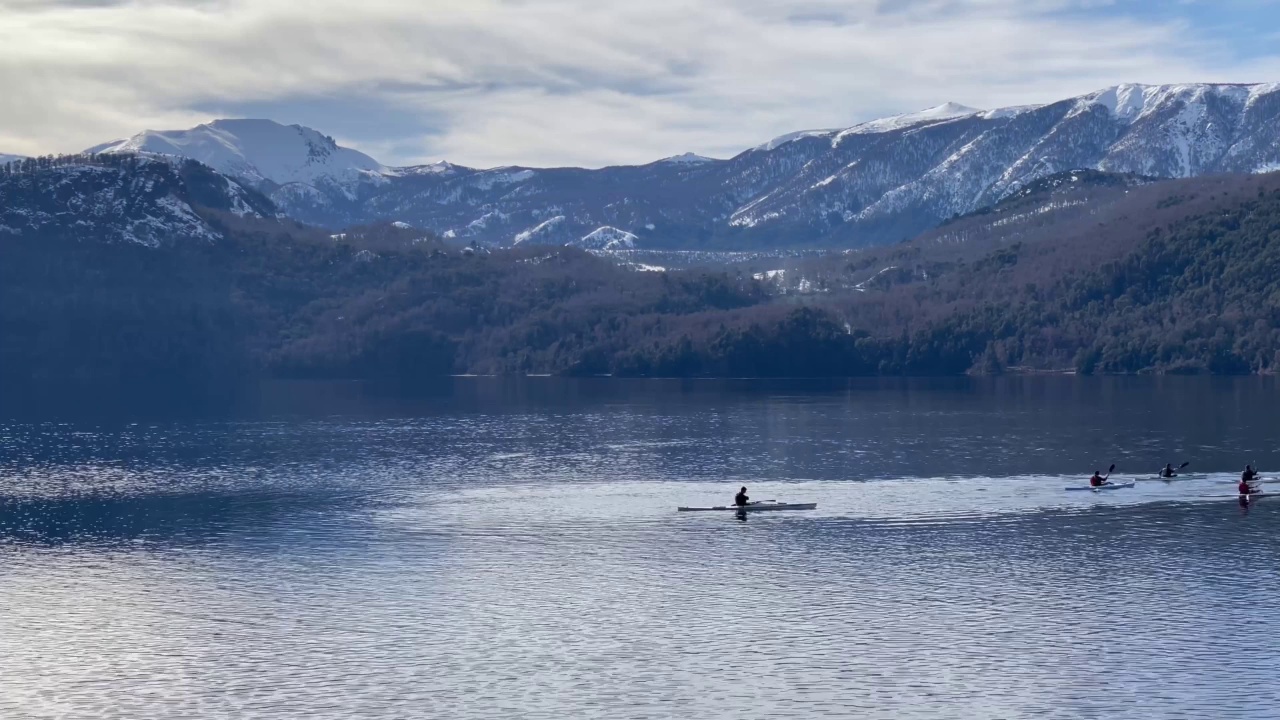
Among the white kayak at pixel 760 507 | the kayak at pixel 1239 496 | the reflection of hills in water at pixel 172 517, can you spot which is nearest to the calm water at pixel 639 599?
the reflection of hills in water at pixel 172 517

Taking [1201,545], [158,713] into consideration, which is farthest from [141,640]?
[1201,545]

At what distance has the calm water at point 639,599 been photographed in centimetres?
7362

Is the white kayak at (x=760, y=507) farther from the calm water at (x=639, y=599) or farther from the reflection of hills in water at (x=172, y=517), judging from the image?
the reflection of hills in water at (x=172, y=517)

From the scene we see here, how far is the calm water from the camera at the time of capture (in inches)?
2899

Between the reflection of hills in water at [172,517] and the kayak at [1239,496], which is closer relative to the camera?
the reflection of hills in water at [172,517]

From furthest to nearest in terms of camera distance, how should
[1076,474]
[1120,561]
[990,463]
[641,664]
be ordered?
[990,463] → [1076,474] → [1120,561] → [641,664]

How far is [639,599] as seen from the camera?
94.8m

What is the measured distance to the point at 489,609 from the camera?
92.4 meters

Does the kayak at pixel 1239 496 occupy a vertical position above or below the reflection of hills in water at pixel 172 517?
above

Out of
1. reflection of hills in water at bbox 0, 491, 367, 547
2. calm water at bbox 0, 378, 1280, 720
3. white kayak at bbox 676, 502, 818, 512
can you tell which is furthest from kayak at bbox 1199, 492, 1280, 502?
reflection of hills in water at bbox 0, 491, 367, 547

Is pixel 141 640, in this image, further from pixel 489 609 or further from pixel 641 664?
pixel 641 664

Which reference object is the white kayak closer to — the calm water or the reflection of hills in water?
the calm water

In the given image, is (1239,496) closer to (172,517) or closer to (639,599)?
(639,599)

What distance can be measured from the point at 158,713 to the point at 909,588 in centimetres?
4737
